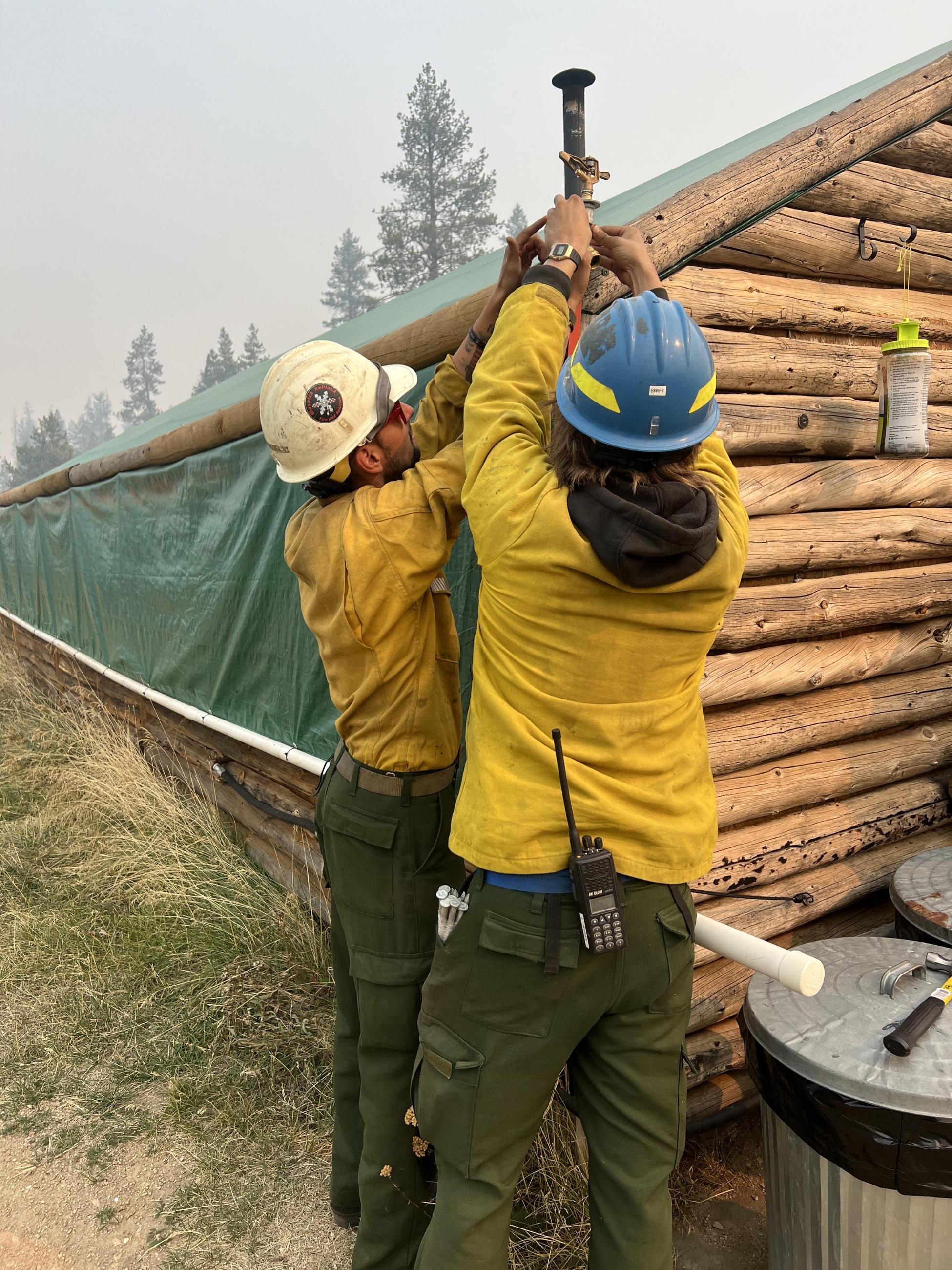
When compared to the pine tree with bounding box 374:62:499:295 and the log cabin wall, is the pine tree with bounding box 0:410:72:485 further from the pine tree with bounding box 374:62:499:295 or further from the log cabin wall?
the log cabin wall

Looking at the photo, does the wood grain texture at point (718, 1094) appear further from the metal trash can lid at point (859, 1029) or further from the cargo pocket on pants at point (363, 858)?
the cargo pocket on pants at point (363, 858)

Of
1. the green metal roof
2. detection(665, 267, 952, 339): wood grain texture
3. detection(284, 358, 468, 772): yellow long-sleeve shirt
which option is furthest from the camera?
the green metal roof

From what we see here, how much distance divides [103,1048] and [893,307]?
4576 mm

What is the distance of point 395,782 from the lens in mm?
2602

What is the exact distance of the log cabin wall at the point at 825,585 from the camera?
127 inches

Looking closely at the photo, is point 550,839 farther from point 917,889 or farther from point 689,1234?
Result: point 689,1234

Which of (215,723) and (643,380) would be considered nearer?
(643,380)

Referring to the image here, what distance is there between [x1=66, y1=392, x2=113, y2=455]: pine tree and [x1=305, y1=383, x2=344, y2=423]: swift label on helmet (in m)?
143

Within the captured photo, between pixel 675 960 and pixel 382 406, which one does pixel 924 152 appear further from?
pixel 675 960

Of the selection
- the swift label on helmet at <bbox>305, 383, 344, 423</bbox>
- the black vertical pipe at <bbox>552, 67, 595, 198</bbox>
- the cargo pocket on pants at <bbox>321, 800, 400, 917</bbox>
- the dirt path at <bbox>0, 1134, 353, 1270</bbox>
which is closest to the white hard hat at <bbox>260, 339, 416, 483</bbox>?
the swift label on helmet at <bbox>305, 383, 344, 423</bbox>

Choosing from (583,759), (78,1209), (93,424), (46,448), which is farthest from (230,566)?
(93,424)

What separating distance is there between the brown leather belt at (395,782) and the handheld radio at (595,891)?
743 millimetres

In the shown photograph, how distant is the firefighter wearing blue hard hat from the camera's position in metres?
1.84

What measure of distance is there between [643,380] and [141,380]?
100252 mm
